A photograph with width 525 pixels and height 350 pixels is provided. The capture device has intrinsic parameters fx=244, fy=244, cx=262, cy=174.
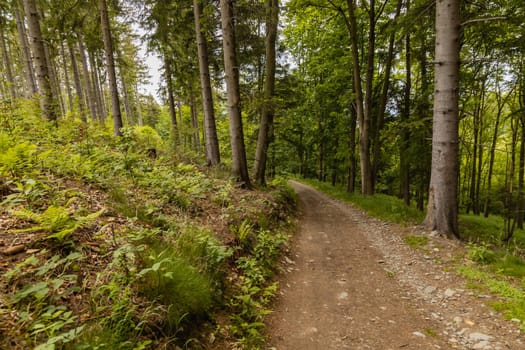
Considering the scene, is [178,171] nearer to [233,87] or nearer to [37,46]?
[233,87]

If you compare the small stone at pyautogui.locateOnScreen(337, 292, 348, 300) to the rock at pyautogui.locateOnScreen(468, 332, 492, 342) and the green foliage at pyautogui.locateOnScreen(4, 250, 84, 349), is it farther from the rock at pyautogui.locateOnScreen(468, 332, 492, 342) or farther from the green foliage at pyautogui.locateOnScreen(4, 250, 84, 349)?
the green foliage at pyautogui.locateOnScreen(4, 250, 84, 349)

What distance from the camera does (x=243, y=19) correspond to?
9.23 m

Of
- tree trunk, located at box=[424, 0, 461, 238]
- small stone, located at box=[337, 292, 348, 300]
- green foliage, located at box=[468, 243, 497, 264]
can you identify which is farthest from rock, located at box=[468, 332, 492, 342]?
tree trunk, located at box=[424, 0, 461, 238]

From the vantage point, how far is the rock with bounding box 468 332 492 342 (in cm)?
303

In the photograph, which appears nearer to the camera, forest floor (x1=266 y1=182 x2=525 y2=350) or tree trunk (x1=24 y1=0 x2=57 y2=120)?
forest floor (x1=266 y1=182 x2=525 y2=350)

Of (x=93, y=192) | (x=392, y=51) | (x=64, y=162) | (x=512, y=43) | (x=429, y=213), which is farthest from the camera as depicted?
(x=392, y=51)

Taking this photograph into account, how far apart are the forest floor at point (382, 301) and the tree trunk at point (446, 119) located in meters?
0.70

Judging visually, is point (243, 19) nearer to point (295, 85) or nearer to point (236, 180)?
point (295, 85)

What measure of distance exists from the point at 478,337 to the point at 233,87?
8.30 meters

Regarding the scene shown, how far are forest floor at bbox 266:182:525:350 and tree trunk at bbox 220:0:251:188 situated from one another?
3.67m

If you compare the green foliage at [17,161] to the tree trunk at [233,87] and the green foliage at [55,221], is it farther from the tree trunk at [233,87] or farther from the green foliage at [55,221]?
the tree trunk at [233,87]

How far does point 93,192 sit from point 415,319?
17.8 feet

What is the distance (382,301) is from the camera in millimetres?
4031

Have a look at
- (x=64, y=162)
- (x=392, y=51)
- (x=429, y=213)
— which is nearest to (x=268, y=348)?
(x=64, y=162)
